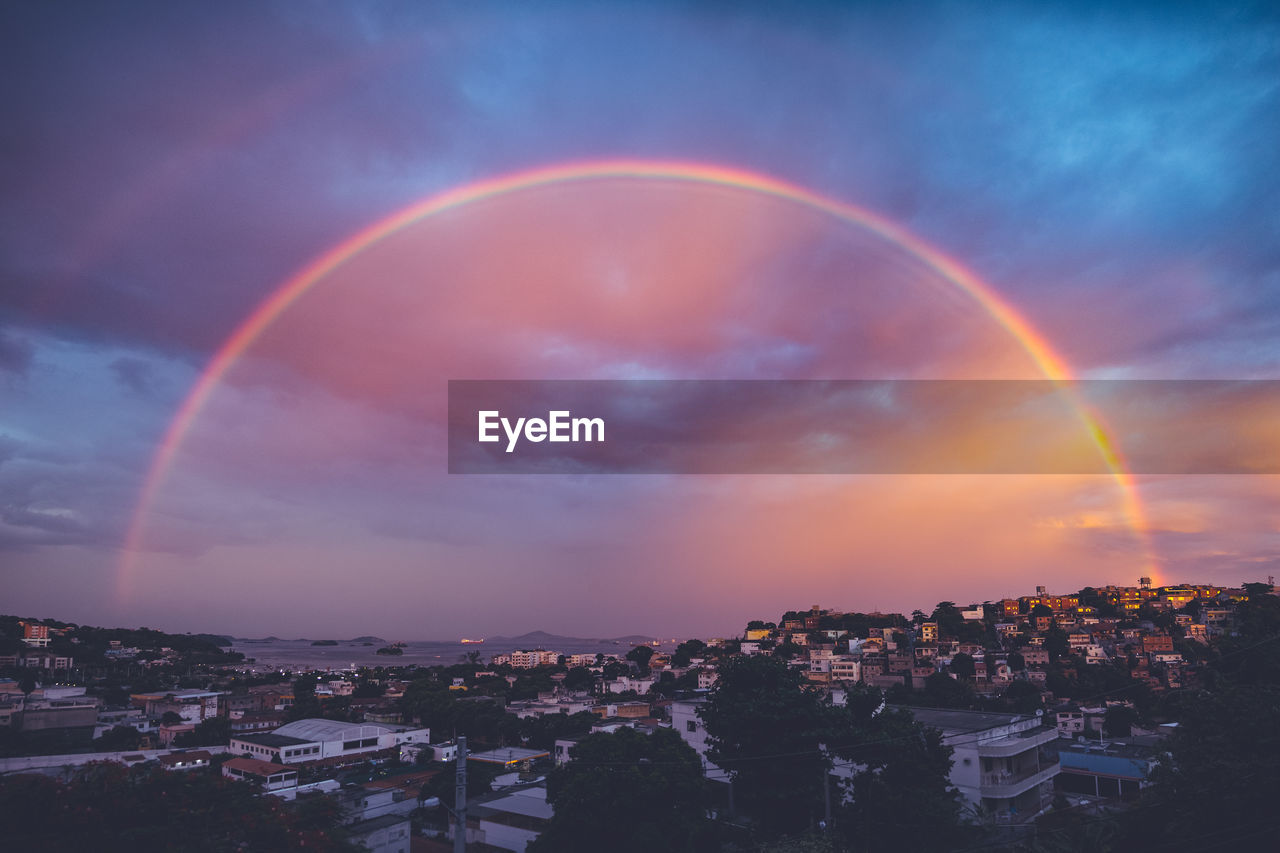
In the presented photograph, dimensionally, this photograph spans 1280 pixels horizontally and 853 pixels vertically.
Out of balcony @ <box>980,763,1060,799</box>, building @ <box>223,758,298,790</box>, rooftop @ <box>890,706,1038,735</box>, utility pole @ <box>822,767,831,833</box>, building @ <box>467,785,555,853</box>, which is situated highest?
rooftop @ <box>890,706,1038,735</box>

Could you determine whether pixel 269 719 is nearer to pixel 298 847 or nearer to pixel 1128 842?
pixel 298 847

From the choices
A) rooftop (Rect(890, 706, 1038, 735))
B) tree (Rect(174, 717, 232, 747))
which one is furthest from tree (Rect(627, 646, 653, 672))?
rooftop (Rect(890, 706, 1038, 735))

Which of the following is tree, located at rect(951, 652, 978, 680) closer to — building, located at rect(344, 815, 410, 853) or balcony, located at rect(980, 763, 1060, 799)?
balcony, located at rect(980, 763, 1060, 799)

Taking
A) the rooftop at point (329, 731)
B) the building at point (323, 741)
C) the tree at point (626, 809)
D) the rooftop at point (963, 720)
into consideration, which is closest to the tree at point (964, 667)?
the rooftop at point (963, 720)

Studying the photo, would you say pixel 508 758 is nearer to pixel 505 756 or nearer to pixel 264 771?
pixel 505 756

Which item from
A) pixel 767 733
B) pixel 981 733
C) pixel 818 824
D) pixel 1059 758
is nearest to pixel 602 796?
pixel 767 733

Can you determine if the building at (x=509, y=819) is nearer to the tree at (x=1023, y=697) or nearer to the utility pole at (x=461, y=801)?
the utility pole at (x=461, y=801)

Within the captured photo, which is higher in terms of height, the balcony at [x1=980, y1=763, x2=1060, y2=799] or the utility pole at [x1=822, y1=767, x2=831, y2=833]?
the utility pole at [x1=822, y1=767, x2=831, y2=833]
